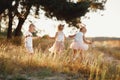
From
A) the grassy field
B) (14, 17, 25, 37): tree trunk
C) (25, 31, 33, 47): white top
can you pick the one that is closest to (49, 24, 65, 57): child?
(25, 31, 33, 47): white top

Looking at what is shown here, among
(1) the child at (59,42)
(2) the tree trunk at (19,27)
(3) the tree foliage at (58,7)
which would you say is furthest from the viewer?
(2) the tree trunk at (19,27)

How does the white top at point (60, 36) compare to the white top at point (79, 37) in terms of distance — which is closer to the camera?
the white top at point (79, 37)

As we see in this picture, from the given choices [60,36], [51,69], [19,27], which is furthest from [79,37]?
[19,27]

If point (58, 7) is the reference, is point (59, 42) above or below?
below

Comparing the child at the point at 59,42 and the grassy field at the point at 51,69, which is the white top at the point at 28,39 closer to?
the child at the point at 59,42

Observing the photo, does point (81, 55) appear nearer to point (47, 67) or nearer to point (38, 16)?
point (47, 67)

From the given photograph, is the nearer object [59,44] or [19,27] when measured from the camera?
[59,44]

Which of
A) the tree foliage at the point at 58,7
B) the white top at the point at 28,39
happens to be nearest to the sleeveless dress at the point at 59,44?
the white top at the point at 28,39

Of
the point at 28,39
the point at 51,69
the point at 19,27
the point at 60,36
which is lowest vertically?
the point at 51,69

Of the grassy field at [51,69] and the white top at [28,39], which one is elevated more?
the white top at [28,39]

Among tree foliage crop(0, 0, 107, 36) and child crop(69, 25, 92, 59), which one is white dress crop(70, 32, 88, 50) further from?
tree foliage crop(0, 0, 107, 36)

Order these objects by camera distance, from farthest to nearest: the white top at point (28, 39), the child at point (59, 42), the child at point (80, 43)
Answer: the child at point (59, 42), the white top at point (28, 39), the child at point (80, 43)

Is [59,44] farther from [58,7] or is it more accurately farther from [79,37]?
[58,7]

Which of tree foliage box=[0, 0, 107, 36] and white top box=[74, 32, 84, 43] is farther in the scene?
tree foliage box=[0, 0, 107, 36]
